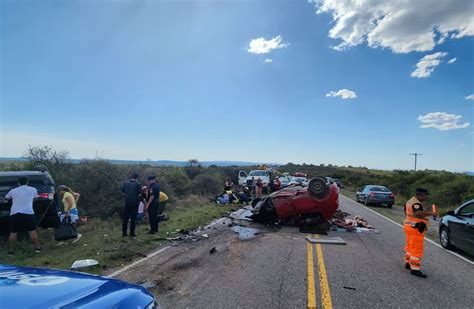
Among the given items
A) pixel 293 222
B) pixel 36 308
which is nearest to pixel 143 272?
pixel 36 308

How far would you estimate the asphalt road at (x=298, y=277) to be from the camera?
16.0 feet

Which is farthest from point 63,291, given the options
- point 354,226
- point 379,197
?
point 379,197

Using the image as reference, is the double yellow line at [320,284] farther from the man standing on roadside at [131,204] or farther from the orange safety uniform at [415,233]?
the man standing on roadside at [131,204]

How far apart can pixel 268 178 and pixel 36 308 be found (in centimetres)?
Answer: 2756

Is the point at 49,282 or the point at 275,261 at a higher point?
the point at 49,282

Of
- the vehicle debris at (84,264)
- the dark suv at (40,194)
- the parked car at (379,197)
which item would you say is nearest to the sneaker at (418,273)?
the vehicle debris at (84,264)

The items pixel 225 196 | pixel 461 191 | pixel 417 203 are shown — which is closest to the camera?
pixel 417 203

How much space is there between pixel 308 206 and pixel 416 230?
17.9 ft

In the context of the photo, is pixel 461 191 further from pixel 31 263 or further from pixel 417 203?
pixel 31 263

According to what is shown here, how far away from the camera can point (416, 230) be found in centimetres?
656

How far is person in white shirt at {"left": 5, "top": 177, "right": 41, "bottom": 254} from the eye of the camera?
7.90 metres

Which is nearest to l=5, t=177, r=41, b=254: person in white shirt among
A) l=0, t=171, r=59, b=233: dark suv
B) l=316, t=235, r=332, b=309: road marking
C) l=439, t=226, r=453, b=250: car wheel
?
l=0, t=171, r=59, b=233: dark suv

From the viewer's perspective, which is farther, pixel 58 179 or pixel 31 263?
pixel 58 179

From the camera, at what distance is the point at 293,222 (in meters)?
12.2
